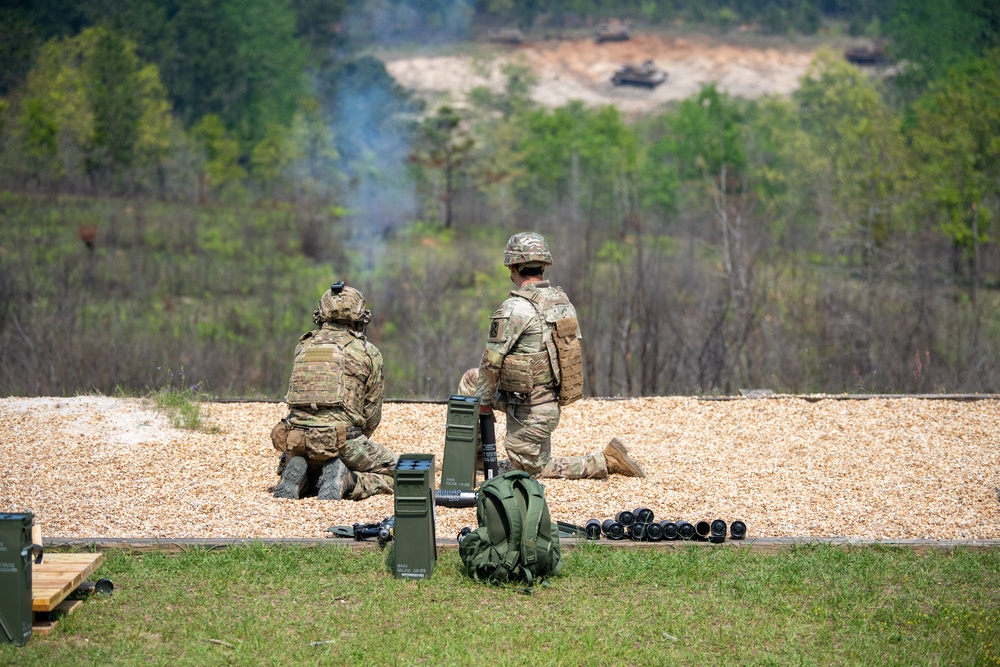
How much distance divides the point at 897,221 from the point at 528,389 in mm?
27041

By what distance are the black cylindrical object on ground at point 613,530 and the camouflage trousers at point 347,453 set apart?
6.67 ft

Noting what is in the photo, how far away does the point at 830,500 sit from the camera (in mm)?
9016

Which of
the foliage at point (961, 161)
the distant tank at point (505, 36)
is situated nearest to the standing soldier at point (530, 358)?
the foliage at point (961, 161)

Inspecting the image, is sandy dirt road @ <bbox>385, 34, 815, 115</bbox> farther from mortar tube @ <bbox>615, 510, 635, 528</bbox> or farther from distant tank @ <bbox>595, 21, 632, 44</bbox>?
mortar tube @ <bbox>615, 510, 635, 528</bbox>

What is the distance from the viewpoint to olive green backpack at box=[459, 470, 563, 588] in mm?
7070

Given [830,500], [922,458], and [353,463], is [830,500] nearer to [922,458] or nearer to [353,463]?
[922,458]

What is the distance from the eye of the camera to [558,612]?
6.81 m

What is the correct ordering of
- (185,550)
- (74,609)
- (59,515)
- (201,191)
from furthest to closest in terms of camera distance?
(201,191)
(59,515)
(185,550)
(74,609)

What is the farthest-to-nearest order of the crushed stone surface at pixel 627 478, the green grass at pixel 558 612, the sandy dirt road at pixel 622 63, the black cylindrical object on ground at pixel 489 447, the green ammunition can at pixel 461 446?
the sandy dirt road at pixel 622 63
the black cylindrical object on ground at pixel 489 447
the green ammunition can at pixel 461 446
the crushed stone surface at pixel 627 478
the green grass at pixel 558 612

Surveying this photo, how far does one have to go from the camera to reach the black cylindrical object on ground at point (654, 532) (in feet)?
25.9

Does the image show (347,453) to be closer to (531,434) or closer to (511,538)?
(531,434)

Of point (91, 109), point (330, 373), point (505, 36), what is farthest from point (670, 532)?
point (505, 36)

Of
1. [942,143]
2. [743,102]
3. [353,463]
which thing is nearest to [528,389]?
[353,463]

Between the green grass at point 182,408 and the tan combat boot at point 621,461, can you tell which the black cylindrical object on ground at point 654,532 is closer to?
the tan combat boot at point 621,461
